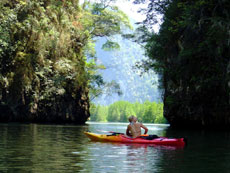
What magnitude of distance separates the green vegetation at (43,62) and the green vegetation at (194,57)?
24.8ft

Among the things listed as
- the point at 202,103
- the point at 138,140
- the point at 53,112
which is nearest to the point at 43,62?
the point at 53,112

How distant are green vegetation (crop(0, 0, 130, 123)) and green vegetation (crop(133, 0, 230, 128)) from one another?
24.8 ft

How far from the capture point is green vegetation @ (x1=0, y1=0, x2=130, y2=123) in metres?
32.3

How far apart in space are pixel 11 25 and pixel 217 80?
17.0 metres

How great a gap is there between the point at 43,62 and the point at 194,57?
14069 mm

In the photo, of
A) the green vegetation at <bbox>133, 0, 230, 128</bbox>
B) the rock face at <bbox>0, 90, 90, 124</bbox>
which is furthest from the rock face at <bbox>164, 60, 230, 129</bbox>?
the rock face at <bbox>0, 90, 90, 124</bbox>

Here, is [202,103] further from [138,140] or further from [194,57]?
[138,140]

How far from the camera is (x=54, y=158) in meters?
9.11

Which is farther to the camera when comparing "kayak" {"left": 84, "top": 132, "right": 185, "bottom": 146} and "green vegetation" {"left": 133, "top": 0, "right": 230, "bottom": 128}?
"green vegetation" {"left": 133, "top": 0, "right": 230, "bottom": 128}

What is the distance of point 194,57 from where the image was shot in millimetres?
25609

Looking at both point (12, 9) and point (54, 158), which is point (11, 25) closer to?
point (12, 9)

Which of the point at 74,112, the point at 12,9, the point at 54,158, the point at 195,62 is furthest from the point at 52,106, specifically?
the point at 54,158

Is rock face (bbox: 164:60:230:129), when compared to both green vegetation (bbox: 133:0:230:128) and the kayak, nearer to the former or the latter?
green vegetation (bbox: 133:0:230:128)

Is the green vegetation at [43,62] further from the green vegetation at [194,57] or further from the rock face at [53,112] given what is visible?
the green vegetation at [194,57]
